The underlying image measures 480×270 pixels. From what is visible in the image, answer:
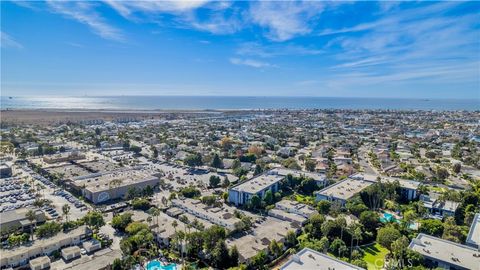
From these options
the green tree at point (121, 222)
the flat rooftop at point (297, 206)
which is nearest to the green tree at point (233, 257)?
the flat rooftop at point (297, 206)

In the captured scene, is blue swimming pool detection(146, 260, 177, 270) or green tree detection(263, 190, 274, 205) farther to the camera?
green tree detection(263, 190, 274, 205)

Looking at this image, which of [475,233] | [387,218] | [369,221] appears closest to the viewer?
[475,233]

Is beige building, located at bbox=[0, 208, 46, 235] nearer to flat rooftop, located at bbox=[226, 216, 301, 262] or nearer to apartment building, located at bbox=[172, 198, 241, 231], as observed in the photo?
apartment building, located at bbox=[172, 198, 241, 231]

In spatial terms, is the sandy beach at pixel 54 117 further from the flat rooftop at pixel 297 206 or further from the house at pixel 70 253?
the flat rooftop at pixel 297 206

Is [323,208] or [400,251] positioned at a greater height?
[400,251]

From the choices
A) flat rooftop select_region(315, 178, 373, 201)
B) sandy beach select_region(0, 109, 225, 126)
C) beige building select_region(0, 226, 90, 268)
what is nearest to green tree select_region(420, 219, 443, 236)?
flat rooftop select_region(315, 178, 373, 201)

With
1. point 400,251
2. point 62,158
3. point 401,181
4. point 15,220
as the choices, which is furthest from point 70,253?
point 401,181

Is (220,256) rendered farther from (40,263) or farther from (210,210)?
(40,263)
